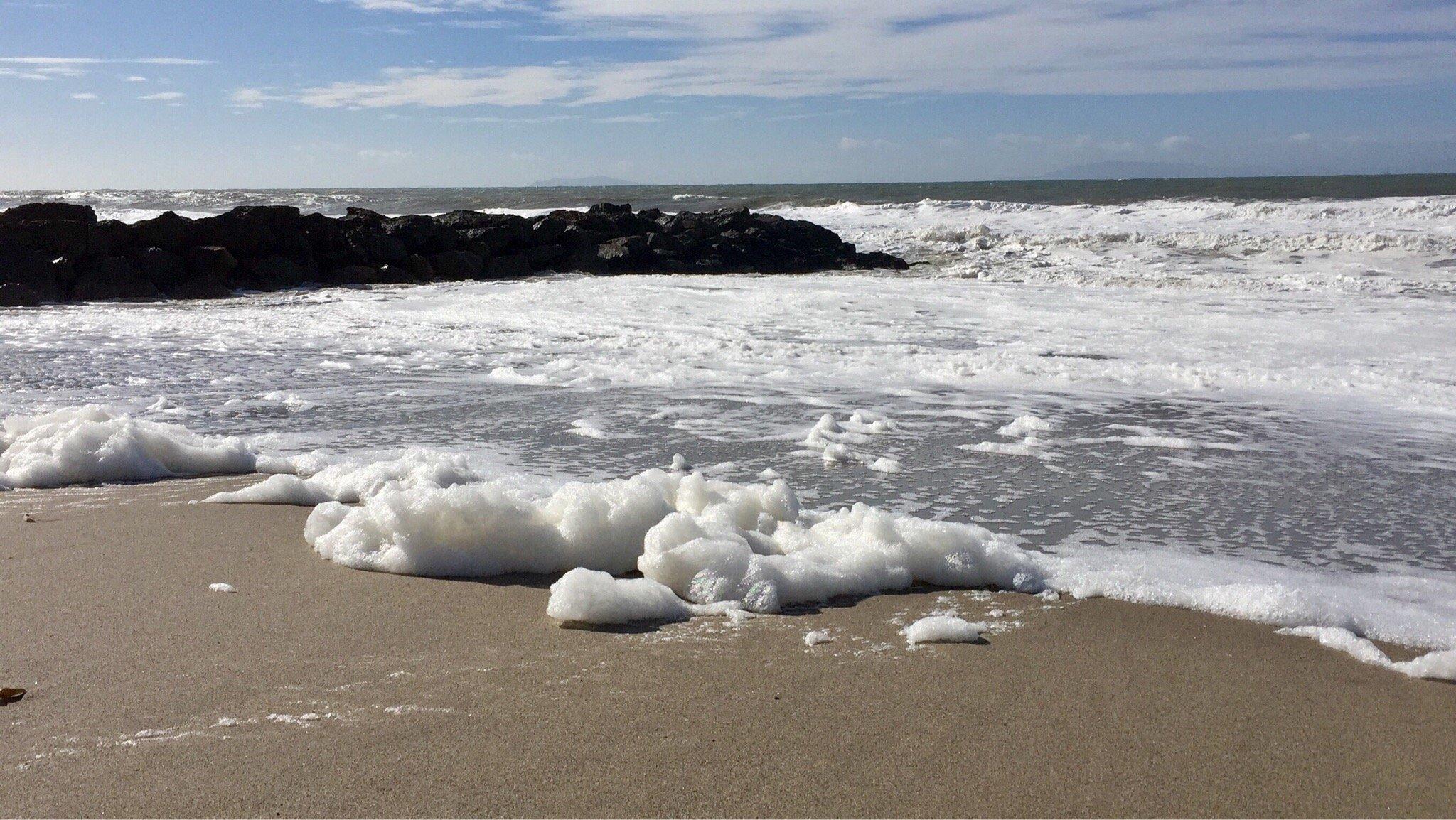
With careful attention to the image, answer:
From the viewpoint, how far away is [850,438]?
4.78 metres

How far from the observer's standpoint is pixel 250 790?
6.16ft

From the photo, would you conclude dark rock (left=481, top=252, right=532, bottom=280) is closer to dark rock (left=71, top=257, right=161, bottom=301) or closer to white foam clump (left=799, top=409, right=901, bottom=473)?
dark rock (left=71, top=257, right=161, bottom=301)

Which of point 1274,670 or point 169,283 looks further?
point 169,283

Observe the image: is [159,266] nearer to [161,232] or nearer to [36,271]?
[161,232]

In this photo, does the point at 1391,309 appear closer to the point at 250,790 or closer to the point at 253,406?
the point at 253,406

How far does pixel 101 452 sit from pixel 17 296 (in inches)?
347

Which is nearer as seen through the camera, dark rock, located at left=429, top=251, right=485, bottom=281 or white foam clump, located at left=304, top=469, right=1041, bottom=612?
white foam clump, located at left=304, top=469, right=1041, bottom=612

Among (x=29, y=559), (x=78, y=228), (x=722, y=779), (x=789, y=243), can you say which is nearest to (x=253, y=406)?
(x=29, y=559)

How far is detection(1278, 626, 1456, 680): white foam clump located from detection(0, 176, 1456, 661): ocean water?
0.08 m

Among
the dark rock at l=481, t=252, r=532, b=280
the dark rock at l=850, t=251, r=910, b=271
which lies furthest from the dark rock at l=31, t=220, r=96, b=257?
the dark rock at l=850, t=251, r=910, b=271

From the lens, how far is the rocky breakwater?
12.2 m

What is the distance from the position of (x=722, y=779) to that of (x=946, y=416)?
11.6 feet

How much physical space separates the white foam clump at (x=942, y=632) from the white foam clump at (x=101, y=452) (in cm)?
275

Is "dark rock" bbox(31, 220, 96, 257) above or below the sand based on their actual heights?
above
